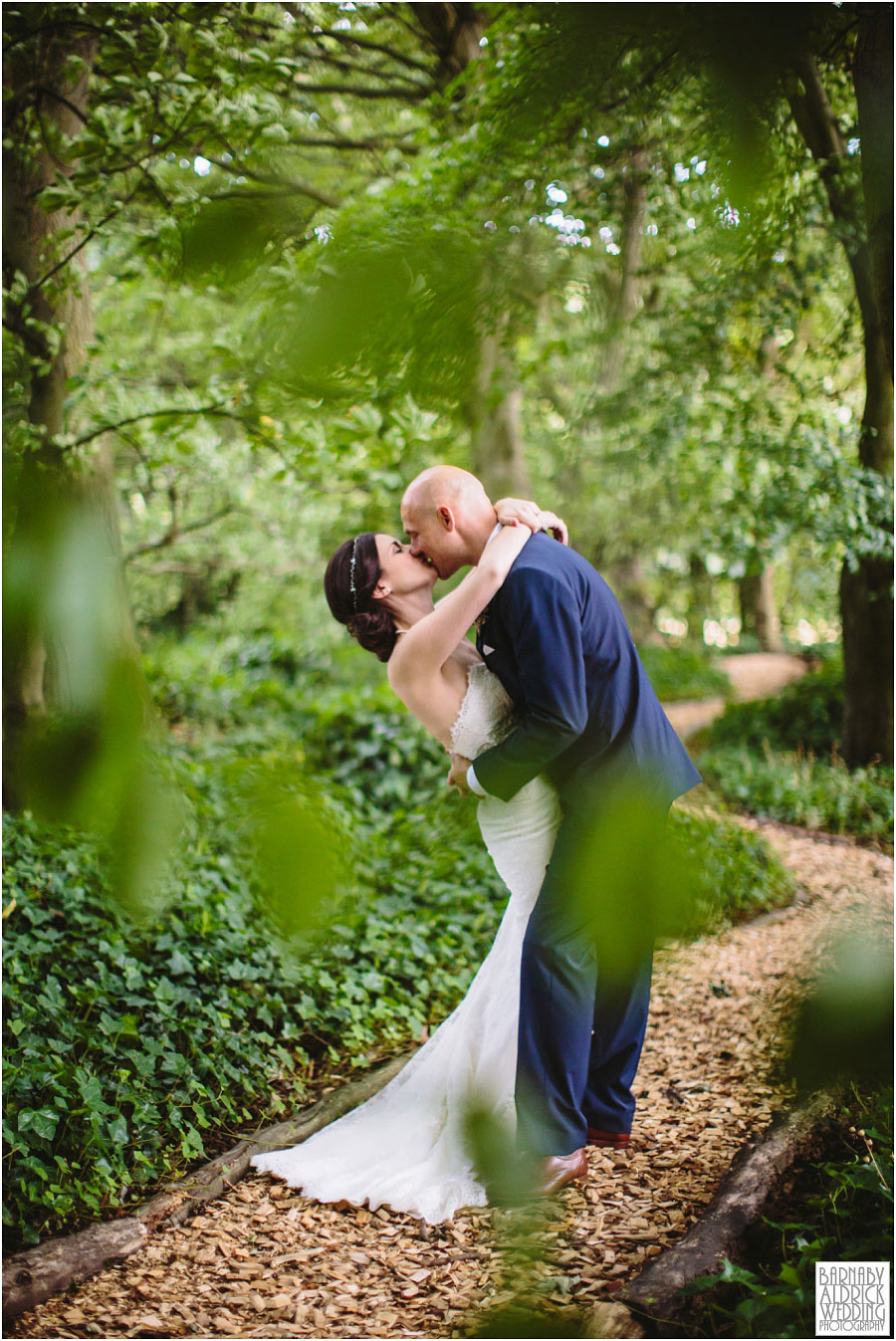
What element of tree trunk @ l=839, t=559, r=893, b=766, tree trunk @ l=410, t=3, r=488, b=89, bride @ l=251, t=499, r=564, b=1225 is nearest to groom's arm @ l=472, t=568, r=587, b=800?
bride @ l=251, t=499, r=564, b=1225

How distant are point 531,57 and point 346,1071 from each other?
3535 mm

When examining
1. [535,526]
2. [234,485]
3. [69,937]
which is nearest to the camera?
[535,526]

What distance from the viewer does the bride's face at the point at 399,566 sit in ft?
8.31

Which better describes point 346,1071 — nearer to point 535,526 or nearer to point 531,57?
point 535,526

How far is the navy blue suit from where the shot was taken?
94.3 inches

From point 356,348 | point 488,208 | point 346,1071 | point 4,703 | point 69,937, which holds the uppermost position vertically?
point 488,208

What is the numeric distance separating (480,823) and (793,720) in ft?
24.6

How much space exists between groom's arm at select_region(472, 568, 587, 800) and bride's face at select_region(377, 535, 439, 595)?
0.29m

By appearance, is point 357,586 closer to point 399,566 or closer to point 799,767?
point 399,566

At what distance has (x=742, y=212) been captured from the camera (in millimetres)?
696

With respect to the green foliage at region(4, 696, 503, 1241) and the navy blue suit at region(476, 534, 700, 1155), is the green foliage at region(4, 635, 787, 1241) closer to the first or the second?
the green foliage at region(4, 696, 503, 1241)

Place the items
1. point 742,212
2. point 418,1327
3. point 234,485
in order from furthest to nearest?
1. point 234,485
2. point 418,1327
3. point 742,212

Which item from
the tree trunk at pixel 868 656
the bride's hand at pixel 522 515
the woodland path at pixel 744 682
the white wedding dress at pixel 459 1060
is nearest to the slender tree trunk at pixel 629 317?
the bride's hand at pixel 522 515

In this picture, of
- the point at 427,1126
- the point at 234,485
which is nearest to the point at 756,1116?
the point at 427,1126
